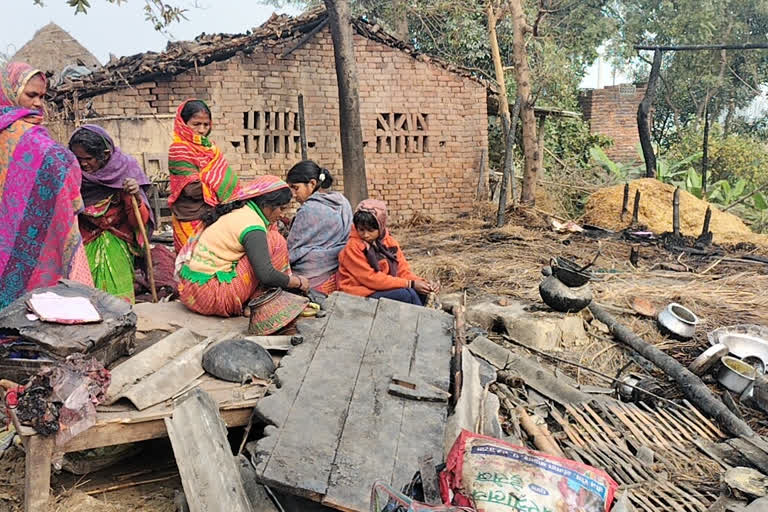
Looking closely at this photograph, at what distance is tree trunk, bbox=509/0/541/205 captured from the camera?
10.8 metres

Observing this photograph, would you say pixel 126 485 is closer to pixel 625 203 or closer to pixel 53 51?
pixel 625 203

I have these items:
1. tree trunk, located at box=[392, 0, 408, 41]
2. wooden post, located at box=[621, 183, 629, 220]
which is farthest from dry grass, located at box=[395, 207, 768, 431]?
tree trunk, located at box=[392, 0, 408, 41]

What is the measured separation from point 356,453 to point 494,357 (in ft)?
8.67

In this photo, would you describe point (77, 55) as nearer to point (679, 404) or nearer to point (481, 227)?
point (481, 227)

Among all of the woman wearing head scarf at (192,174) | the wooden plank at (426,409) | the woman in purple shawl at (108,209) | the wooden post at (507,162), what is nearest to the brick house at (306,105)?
the wooden post at (507,162)

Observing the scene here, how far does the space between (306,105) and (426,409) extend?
885 cm

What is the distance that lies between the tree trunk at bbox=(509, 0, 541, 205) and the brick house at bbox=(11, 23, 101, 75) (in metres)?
9.45

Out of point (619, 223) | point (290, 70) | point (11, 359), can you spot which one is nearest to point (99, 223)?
point (11, 359)

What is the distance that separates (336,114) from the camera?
11.0 meters

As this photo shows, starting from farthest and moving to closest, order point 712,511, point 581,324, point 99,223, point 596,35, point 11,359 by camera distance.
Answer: point 596,35
point 581,324
point 99,223
point 712,511
point 11,359

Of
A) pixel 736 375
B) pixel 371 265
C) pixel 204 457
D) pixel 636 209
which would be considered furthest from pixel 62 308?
pixel 636 209

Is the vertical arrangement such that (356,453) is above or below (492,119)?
below

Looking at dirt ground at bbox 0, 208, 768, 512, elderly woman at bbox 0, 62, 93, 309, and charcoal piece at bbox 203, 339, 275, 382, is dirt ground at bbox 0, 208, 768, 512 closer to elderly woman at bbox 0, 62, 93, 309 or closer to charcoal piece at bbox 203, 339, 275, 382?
charcoal piece at bbox 203, 339, 275, 382

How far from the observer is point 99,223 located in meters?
4.32
